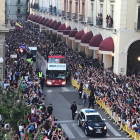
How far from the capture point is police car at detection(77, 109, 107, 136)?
2550 cm

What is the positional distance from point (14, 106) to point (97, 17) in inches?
1126

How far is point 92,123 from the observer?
1015 inches

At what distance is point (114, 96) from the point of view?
30750mm

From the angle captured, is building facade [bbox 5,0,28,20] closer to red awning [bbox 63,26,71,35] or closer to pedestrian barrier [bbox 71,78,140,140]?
red awning [bbox 63,26,71,35]

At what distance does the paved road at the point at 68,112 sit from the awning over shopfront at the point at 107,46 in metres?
5.07

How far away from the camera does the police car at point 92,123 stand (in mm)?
25500

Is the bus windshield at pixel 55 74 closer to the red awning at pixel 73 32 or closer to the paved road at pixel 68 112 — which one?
the paved road at pixel 68 112

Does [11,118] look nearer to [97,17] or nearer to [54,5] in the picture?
[97,17]

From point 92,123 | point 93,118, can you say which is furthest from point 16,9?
point 92,123

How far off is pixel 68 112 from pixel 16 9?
299 ft

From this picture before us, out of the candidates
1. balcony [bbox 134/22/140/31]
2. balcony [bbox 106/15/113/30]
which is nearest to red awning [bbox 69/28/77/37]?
balcony [bbox 106/15/113/30]

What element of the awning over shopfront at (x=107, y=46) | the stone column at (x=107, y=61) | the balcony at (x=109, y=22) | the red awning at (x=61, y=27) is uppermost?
the balcony at (x=109, y=22)

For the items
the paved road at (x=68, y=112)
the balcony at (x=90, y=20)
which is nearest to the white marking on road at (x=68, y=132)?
the paved road at (x=68, y=112)

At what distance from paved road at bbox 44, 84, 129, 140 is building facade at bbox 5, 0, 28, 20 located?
3159 inches
